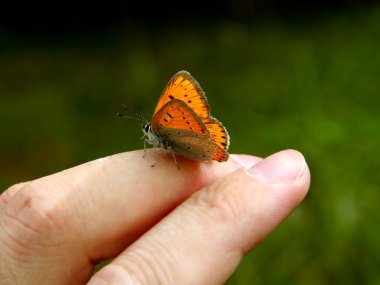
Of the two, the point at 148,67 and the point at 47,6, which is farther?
the point at 47,6

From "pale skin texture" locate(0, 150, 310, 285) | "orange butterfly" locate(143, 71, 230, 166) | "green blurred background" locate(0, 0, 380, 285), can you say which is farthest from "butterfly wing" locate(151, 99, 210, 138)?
"green blurred background" locate(0, 0, 380, 285)

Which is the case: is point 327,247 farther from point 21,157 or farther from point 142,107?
point 21,157

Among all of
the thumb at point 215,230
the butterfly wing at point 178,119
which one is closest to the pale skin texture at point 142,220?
the thumb at point 215,230

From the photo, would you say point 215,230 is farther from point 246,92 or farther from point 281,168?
point 246,92

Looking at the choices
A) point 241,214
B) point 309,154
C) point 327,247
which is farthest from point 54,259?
point 309,154

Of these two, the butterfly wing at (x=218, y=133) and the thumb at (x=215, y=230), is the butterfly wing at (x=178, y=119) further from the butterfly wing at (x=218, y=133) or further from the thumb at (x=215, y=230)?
the thumb at (x=215, y=230)

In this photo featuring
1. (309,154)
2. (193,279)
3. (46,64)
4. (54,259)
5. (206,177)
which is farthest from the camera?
(46,64)

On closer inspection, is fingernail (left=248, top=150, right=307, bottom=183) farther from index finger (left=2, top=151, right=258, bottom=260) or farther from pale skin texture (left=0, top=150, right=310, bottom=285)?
index finger (left=2, top=151, right=258, bottom=260)
